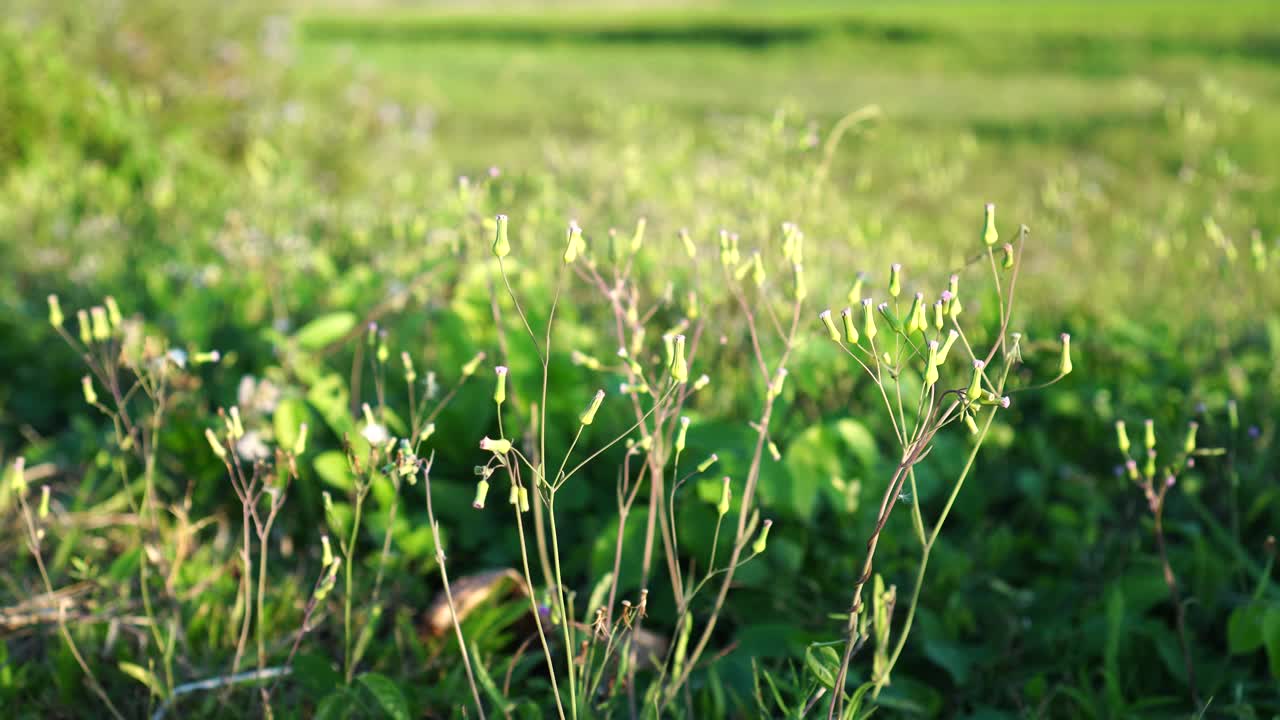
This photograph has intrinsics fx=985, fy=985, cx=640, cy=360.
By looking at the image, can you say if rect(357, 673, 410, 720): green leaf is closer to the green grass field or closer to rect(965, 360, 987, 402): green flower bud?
the green grass field

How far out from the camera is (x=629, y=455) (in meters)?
1.28

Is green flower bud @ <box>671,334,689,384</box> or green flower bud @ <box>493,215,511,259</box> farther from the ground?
green flower bud @ <box>493,215,511,259</box>

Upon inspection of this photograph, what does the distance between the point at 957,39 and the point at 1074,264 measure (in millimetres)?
13665

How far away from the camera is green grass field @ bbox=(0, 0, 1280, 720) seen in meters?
1.38

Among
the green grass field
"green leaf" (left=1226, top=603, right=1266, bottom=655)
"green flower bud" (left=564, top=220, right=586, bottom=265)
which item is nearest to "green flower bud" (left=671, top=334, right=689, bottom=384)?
the green grass field

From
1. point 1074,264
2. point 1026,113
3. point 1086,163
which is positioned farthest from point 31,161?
point 1026,113

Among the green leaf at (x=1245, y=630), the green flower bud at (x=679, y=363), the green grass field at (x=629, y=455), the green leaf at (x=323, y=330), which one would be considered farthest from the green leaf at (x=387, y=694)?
the green leaf at (x=1245, y=630)

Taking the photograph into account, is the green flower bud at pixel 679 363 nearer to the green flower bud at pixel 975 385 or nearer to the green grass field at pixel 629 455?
the green grass field at pixel 629 455

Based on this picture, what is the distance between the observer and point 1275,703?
1.47 meters

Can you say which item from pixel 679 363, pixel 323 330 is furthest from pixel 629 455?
pixel 323 330

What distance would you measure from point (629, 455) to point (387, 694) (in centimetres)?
47

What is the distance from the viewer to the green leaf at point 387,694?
133 centimetres

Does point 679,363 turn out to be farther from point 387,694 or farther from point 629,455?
point 387,694

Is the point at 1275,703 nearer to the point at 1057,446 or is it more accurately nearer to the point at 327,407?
the point at 1057,446
